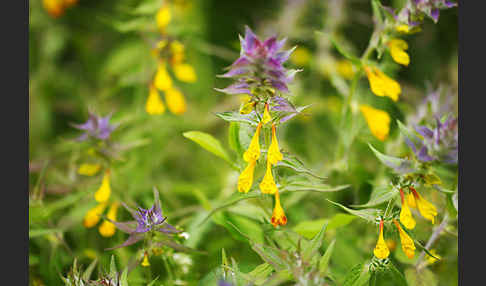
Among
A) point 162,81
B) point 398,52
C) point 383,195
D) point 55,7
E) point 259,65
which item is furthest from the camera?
point 55,7

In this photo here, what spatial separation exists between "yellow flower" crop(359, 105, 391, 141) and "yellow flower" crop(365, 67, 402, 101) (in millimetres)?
107

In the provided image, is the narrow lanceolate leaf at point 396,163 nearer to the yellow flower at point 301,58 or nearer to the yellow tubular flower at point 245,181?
the yellow tubular flower at point 245,181

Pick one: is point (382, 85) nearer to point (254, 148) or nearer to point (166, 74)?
point (254, 148)

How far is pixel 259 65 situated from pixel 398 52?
0.40m

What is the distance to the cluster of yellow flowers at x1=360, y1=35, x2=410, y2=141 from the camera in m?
1.04

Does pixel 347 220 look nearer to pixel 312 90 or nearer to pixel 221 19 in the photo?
pixel 312 90

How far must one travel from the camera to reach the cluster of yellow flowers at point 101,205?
3.58ft

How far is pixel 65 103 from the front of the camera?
6.08 ft

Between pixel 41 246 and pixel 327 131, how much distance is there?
1073 millimetres

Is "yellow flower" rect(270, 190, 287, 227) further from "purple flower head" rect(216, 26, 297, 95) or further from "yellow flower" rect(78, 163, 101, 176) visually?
"yellow flower" rect(78, 163, 101, 176)

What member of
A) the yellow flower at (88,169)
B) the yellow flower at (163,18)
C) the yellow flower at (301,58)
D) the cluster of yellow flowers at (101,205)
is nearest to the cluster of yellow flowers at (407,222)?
the cluster of yellow flowers at (101,205)

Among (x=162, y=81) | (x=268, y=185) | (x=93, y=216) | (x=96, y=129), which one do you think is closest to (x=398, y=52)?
(x=268, y=185)

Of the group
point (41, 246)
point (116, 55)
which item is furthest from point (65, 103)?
point (41, 246)

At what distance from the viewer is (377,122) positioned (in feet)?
3.84
